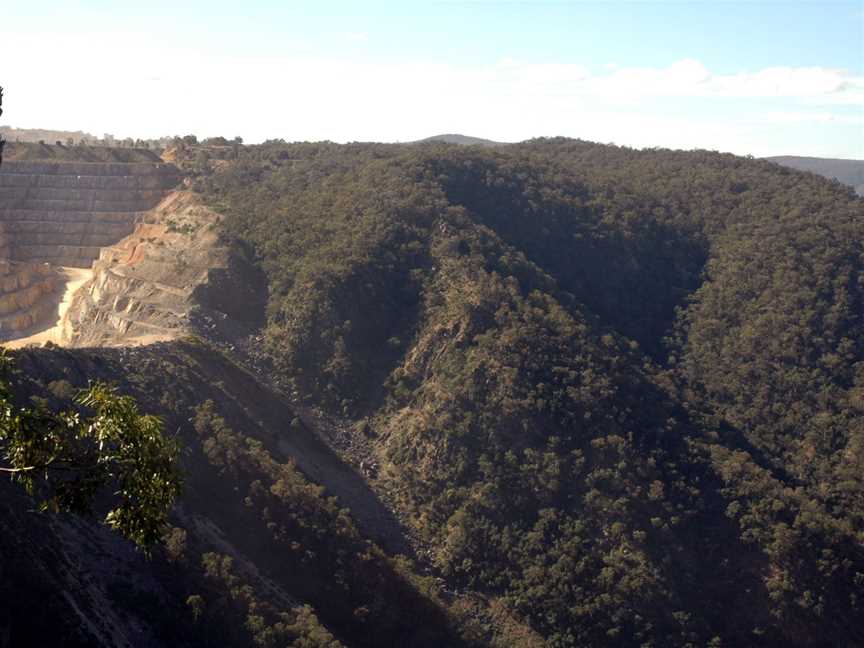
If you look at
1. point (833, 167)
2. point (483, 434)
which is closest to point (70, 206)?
point (483, 434)

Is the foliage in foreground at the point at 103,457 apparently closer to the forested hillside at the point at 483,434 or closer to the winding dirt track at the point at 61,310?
the forested hillside at the point at 483,434

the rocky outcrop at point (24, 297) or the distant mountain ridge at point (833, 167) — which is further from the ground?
the distant mountain ridge at point (833, 167)

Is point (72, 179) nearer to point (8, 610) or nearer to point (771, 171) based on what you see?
point (8, 610)

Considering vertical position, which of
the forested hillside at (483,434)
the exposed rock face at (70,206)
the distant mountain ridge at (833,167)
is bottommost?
the forested hillside at (483,434)

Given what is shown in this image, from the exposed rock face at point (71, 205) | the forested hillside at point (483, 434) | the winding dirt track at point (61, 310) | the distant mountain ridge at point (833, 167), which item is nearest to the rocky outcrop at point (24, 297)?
the winding dirt track at point (61, 310)

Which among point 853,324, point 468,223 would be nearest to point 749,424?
point 853,324

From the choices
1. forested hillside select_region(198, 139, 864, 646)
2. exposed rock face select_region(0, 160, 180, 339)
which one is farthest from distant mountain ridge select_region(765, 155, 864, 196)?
exposed rock face select_region(0, 160, 180, 339)

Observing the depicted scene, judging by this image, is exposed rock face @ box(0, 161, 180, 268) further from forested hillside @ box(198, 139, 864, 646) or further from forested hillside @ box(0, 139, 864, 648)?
forested hillside @ box(0, 139, 864, 648)

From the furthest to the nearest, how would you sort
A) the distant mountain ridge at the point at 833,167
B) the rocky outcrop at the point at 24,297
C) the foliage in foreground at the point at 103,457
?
the distant mountain ridge at the point at 833,167
the rocky outcrop at the point at 24,297
the foliage in foreground at the point at 103,457
